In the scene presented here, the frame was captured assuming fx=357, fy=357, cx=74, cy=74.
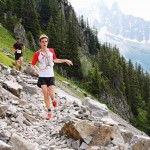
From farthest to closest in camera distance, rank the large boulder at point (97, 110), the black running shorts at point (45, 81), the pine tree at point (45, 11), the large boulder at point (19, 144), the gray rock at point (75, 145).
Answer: the pine tree at point (45, 11)
the large boulder at point (97, 110)
the black running shorts at point (45, 81)
the gray rock at point (75, 145)
the large boulder at point (19, 144)

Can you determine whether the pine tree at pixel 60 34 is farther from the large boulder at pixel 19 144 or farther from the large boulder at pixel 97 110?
the large boulder at pixel 19 144

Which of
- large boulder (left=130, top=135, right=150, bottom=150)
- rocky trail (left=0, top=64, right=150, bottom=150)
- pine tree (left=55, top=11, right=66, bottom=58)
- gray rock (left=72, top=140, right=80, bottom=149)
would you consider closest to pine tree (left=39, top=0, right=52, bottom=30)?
pine tree (left=55, top=11, right=66, bottom=58)

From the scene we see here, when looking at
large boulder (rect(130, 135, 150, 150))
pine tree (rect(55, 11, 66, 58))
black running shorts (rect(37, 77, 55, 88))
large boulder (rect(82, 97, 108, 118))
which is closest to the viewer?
large boulder (rect(130, 135, 150, 150))

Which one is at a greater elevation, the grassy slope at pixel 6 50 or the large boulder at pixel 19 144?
the large boulder at pixel 19 144

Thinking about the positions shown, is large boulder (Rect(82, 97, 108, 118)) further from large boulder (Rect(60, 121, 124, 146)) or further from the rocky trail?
large boulder (Rect(60, 121, 124, 146))

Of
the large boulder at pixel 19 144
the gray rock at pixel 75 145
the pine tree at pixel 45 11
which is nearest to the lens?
the large boulder at pixel 19 144

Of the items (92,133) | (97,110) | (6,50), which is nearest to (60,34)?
(6,50)

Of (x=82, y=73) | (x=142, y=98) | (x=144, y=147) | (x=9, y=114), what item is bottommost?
(x=142, y=98)

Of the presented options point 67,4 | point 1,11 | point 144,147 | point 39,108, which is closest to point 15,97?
point 39,108

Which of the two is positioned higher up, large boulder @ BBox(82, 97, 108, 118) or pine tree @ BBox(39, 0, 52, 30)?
pine tree @ BBox(39, 0, 52, 30)

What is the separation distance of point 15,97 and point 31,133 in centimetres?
409

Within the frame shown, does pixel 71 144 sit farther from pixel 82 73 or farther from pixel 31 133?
pixel 82 73

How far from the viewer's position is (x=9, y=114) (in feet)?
43.0

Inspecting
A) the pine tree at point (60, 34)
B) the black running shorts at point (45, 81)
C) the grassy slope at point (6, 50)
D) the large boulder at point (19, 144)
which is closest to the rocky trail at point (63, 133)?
the large boulder at point (19, 144)
